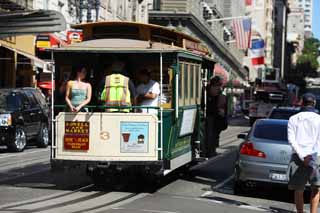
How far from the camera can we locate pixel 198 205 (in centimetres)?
1194

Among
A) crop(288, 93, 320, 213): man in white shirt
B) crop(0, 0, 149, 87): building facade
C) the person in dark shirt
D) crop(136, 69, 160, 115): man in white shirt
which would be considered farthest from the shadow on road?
crop(288, 93, 320, 213): man in white shirt

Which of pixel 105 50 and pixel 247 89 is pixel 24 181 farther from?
pixel 247 89

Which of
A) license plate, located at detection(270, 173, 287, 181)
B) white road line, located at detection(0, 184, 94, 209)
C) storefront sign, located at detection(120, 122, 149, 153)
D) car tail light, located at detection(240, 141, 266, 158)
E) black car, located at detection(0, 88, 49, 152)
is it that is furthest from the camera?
black car, located at detection(0, 88, 49, 152)

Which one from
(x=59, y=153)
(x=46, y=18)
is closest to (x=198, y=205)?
(x=59, y=153)

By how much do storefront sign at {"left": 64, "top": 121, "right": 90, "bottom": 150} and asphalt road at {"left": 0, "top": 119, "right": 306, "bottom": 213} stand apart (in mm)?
825

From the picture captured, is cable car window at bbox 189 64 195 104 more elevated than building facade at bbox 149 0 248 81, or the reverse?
building facade at bbox 149 0 248 81

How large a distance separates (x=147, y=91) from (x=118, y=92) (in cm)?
62

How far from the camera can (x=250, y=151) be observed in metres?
13.3

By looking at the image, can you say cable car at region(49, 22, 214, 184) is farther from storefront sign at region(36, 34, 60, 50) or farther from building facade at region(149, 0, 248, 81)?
building facade at region(149, 0, 248, 81)

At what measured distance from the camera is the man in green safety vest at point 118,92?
13.1 metres

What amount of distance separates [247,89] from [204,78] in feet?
192

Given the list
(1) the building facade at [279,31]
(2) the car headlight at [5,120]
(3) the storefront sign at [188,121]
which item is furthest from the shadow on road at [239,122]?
(1) the building facade at [279,31]

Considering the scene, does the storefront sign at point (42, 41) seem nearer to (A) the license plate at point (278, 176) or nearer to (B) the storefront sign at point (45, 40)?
(B) the storefront sign at point (45, 40)

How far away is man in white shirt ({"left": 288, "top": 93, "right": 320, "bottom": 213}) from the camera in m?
10.3
